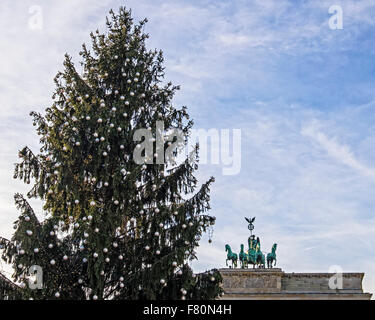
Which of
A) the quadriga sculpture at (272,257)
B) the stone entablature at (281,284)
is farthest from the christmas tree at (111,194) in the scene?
A: the quadriga sculpture at (272,257)

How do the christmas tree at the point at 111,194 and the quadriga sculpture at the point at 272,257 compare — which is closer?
the christmas tree at the point at 111,194

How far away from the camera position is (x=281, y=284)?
3697 cm

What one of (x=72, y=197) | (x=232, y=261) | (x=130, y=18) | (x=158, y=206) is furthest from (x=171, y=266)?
(x=232, y=261)

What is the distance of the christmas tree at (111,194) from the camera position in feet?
34.0

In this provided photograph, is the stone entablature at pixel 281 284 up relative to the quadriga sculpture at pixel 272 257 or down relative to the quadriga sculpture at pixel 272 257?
down

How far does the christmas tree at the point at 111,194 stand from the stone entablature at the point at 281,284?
2572 cm

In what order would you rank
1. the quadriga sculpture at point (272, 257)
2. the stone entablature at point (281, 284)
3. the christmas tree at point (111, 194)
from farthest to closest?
the quadriga sculpture at point (272, 257), the stone entablature at point (281, 284), the christmas tree at point (111, 194)

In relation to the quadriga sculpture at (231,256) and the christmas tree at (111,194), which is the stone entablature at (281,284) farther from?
the christmas tree at (111,194)

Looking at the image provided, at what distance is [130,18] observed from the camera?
44.3 ft

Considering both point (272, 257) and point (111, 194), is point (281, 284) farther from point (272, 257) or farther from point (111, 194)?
point (111, 194)

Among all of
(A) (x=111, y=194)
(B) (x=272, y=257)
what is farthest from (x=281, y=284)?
(A) (x=111, y=194)

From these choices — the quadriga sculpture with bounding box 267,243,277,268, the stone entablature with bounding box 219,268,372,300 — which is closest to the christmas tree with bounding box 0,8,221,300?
the stone entablature with bounding box 219,268,372,300

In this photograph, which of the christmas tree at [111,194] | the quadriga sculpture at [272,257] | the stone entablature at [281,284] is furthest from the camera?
the quadriga sculpture at [272,257]
